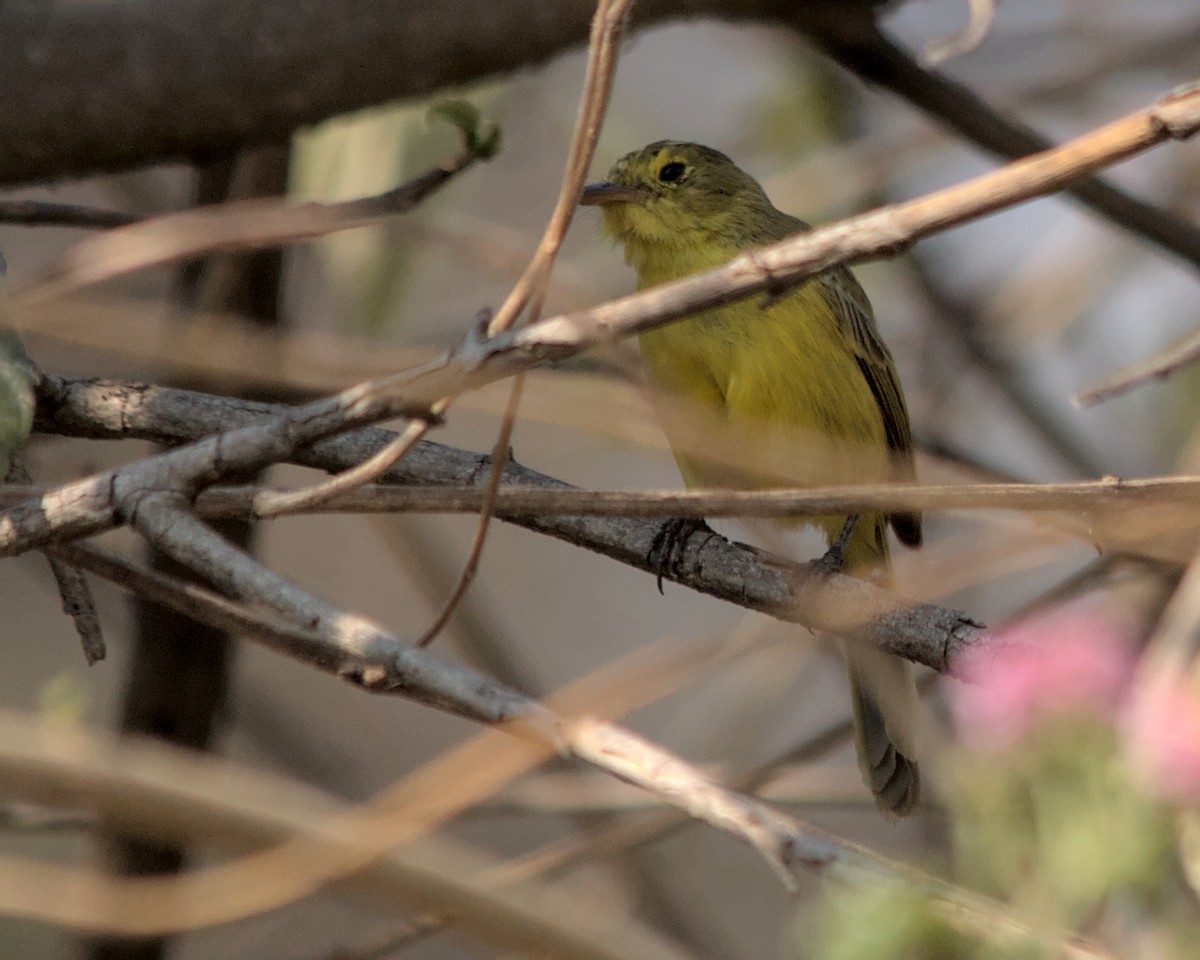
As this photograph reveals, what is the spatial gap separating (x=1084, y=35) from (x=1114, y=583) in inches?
110

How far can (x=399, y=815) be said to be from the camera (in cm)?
214

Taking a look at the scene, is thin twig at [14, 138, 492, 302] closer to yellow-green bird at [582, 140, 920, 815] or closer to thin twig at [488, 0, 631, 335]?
thin twig at [488, 0, 631, 335]

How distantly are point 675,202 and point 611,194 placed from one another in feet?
0.50

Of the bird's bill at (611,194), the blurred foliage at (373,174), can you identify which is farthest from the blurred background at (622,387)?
the bird's bill at (611,194)

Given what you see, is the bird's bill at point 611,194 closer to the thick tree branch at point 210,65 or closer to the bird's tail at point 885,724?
the thick tree branch at point 210,65

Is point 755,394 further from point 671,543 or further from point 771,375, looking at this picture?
point 671,543

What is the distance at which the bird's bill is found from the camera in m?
3.48

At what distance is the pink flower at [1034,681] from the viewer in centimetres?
154

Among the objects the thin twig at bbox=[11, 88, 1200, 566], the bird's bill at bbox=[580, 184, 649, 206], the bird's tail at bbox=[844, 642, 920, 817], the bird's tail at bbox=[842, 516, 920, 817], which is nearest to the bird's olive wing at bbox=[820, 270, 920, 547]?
the bird's tail at bbox=[842, 516, 920, 817]

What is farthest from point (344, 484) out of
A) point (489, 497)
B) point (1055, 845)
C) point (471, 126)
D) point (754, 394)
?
point (754, 394)

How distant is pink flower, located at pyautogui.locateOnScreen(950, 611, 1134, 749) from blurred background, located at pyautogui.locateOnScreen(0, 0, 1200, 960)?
0.47ft

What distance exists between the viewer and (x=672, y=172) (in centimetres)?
359

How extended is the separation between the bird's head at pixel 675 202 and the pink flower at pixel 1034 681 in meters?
1.87

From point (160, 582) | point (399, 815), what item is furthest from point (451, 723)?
point (160, 582)
